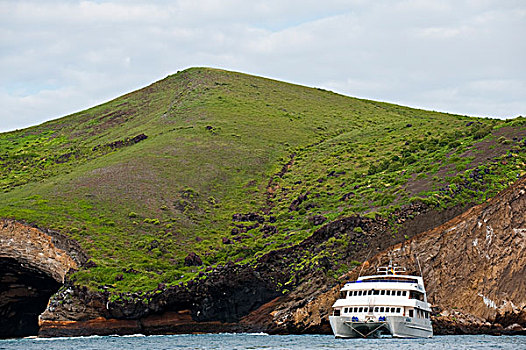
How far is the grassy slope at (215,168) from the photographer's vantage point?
80.5 m

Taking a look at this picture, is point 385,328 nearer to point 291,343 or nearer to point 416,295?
point 416,295

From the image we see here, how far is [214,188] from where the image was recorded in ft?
344

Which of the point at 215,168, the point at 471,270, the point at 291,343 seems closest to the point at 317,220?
the point at 471,270

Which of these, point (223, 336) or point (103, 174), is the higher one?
point (103, 174)

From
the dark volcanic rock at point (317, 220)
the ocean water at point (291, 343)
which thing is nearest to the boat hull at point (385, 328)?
the ocean water at point (291, 343)

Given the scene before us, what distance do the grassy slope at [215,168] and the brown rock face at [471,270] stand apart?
16.4 feet

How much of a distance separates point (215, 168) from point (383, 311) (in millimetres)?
58924

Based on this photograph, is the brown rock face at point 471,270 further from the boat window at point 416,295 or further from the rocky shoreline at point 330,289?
the boat window at point 416,295

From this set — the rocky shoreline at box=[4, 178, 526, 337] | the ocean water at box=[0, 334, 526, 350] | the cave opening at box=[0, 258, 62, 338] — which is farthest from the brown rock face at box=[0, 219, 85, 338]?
the ocean water at box=[0, 334, 526, 350]

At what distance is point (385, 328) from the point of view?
5444cm

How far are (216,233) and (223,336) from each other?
86.3ft

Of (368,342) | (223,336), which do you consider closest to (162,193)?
(223,336)

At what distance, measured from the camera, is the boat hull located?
5369 cm

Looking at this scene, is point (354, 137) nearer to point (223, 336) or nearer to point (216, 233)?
point (216, 233)
